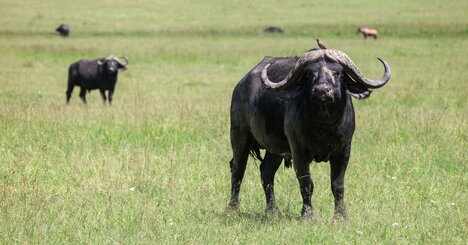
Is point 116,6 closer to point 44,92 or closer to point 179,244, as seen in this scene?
point 44,92

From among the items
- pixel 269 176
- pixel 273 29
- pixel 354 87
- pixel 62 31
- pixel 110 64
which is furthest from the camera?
pixel 273 29

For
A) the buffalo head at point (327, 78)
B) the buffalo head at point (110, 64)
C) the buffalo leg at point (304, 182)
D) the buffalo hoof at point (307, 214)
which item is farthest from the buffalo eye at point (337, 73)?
the buffalo head at point (110, 64)

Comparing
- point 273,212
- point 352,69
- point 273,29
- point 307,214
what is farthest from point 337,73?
point 273,29

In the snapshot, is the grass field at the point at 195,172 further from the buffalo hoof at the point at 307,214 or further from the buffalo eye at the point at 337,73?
the buffalo eye at the point at 337,73

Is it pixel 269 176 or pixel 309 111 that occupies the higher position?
pixel 309 111

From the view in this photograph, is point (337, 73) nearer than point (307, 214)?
Yes

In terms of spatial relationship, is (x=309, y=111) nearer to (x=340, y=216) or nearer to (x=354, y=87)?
(x=354, y=87)

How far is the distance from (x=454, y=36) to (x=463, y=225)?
38.5 meters

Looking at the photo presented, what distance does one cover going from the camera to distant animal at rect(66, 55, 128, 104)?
2311 cm

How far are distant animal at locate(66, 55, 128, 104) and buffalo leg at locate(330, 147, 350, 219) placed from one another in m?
15.8

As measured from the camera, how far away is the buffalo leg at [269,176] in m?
8.16

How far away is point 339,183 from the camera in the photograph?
7.56 metres

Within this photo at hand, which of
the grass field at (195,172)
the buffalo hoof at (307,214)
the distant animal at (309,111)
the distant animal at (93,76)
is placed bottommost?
the distant animal at (93,76)

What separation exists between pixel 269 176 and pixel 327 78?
67.5 inches
